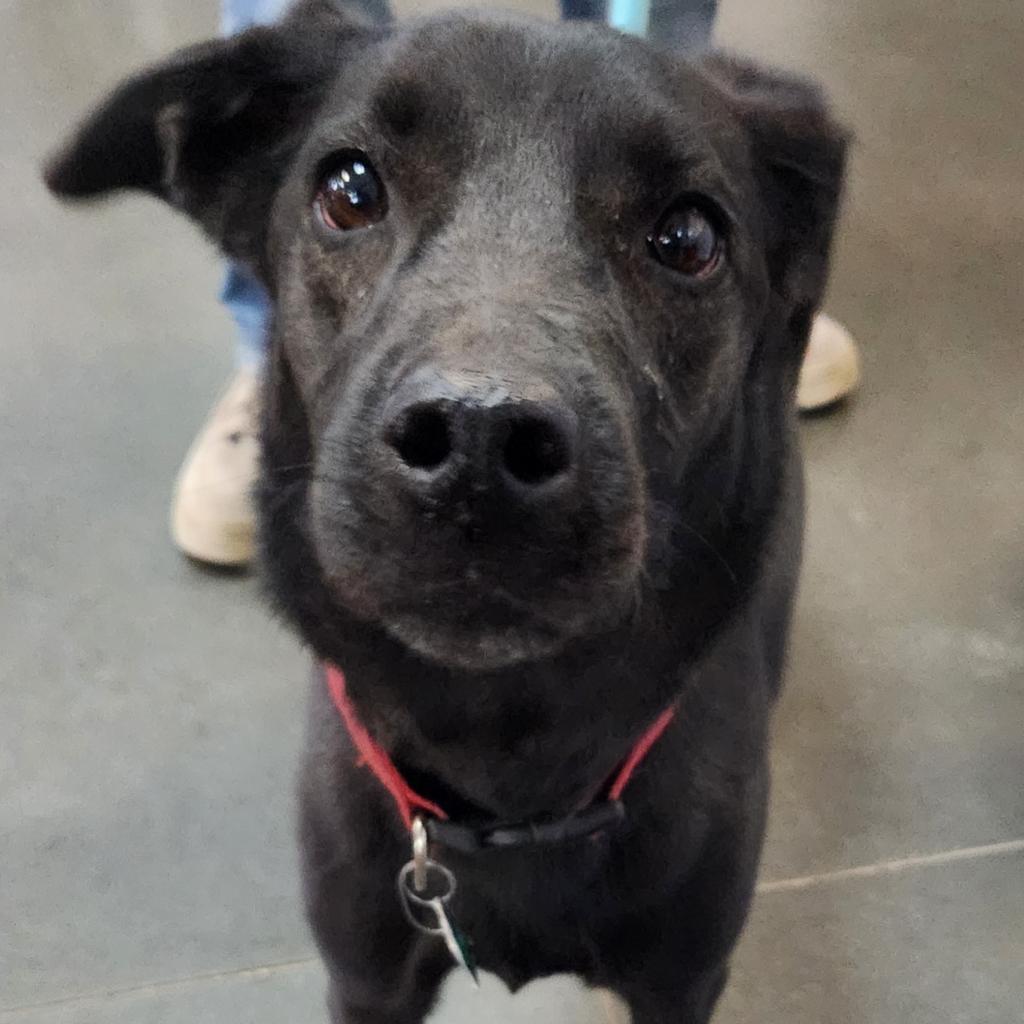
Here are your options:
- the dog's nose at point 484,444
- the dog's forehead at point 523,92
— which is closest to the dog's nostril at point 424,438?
the dog's nose at point 484,444

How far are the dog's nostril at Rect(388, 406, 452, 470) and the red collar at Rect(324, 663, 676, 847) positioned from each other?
0.34 m

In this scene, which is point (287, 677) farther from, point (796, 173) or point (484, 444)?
point (484, 444)

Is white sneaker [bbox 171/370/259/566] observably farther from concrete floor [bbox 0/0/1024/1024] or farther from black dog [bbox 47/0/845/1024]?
black dog [bbox 47/0/845/1024]

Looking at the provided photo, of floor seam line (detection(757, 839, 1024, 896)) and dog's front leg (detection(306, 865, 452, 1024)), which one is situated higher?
dog's front leg (detection(306, 865, 452, 1024))

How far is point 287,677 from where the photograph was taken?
1.54 metres

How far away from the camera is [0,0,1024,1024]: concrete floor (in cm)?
128

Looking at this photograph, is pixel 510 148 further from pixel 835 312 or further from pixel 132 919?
pixel 835 312

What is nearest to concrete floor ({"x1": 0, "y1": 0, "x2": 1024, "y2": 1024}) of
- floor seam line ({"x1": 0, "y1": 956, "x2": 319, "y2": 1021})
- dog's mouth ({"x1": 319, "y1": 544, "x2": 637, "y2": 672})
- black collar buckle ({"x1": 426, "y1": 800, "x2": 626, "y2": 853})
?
floor seam line ({"x1": 0, "y1": 956, "x2": 319, "y2": 1021})

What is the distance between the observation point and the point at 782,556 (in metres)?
1.14

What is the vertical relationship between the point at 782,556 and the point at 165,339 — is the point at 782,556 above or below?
above

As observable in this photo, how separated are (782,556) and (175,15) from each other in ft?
8.44

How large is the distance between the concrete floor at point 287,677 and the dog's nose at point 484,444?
2.12 ft

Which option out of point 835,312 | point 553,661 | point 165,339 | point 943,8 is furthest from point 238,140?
point 943,8

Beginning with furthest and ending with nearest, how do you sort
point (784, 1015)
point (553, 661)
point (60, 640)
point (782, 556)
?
point (60, 640) < point (784, 1015) < point (782, 556) < point (553, 661)
